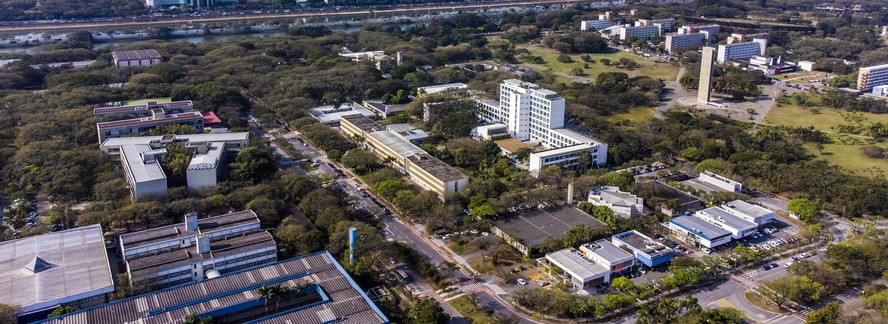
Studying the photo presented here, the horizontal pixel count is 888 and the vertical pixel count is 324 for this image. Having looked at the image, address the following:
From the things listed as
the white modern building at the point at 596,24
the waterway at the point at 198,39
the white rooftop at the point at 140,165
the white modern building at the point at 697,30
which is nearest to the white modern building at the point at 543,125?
the white rooftop at the point at 140,165

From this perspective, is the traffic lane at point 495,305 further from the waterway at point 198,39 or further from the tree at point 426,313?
the waterway at point 198,39

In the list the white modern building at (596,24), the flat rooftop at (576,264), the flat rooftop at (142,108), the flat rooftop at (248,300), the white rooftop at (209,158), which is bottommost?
the flat rooftop at (576,264)

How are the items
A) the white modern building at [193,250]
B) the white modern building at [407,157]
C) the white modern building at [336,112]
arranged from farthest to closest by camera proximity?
the white modern building at [336,112]
the white modern building at [407,157]
the white modern building at [193,250]

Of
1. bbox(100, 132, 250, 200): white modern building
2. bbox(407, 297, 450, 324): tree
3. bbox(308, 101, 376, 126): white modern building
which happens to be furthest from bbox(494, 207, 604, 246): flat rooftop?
bbox(308, 101, 376, 126): white modern building

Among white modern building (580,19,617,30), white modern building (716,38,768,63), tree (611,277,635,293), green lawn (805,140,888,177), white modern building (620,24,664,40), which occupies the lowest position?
tree (611,277,635,293)

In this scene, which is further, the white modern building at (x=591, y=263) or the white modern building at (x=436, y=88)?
the white modern building at (x=436, y=88)

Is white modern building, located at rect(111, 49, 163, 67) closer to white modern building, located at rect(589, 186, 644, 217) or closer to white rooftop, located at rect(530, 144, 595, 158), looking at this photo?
white rooftop, located at rect(530, 144, 595, 158)

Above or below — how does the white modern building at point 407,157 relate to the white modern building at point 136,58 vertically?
below
